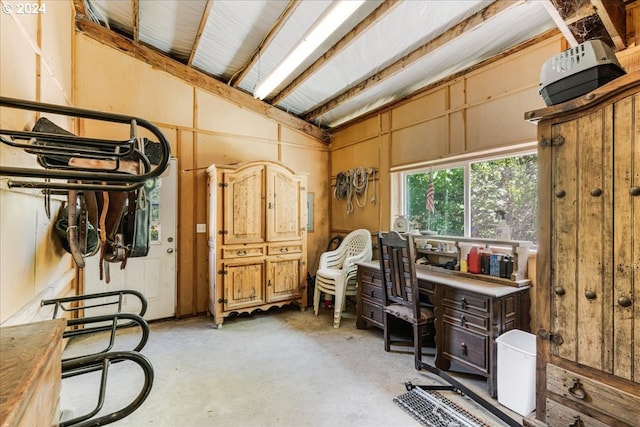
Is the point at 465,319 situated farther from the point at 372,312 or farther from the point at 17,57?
the point at 17,57

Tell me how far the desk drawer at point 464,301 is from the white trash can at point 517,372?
0.78ft

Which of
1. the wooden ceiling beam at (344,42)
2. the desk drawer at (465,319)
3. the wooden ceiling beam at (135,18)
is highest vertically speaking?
the wooden ceiling beam at (135,18)

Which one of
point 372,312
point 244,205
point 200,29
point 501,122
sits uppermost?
point 200,29

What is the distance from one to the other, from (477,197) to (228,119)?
3.46m

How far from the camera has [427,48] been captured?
9.26 feet

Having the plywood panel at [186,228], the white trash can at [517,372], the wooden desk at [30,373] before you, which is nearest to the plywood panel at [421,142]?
the white trash can at [517,372]

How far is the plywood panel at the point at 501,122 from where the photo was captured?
2604mm

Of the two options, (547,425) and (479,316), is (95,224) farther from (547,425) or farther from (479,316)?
(479,316)

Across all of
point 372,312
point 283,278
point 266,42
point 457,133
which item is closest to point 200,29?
point 266,42

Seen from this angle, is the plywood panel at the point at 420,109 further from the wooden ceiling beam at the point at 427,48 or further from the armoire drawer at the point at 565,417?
the armoire drawer at the point at 565,417

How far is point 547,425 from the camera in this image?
1438mm

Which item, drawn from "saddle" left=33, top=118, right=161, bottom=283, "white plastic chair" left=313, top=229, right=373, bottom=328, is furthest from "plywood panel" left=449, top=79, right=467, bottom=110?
"saddle" left=33, top=118, right=161, bottom=283

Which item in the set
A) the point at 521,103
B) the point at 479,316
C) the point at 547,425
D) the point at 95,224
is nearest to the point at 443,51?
the point at 521,103

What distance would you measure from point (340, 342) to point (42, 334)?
283 cm
